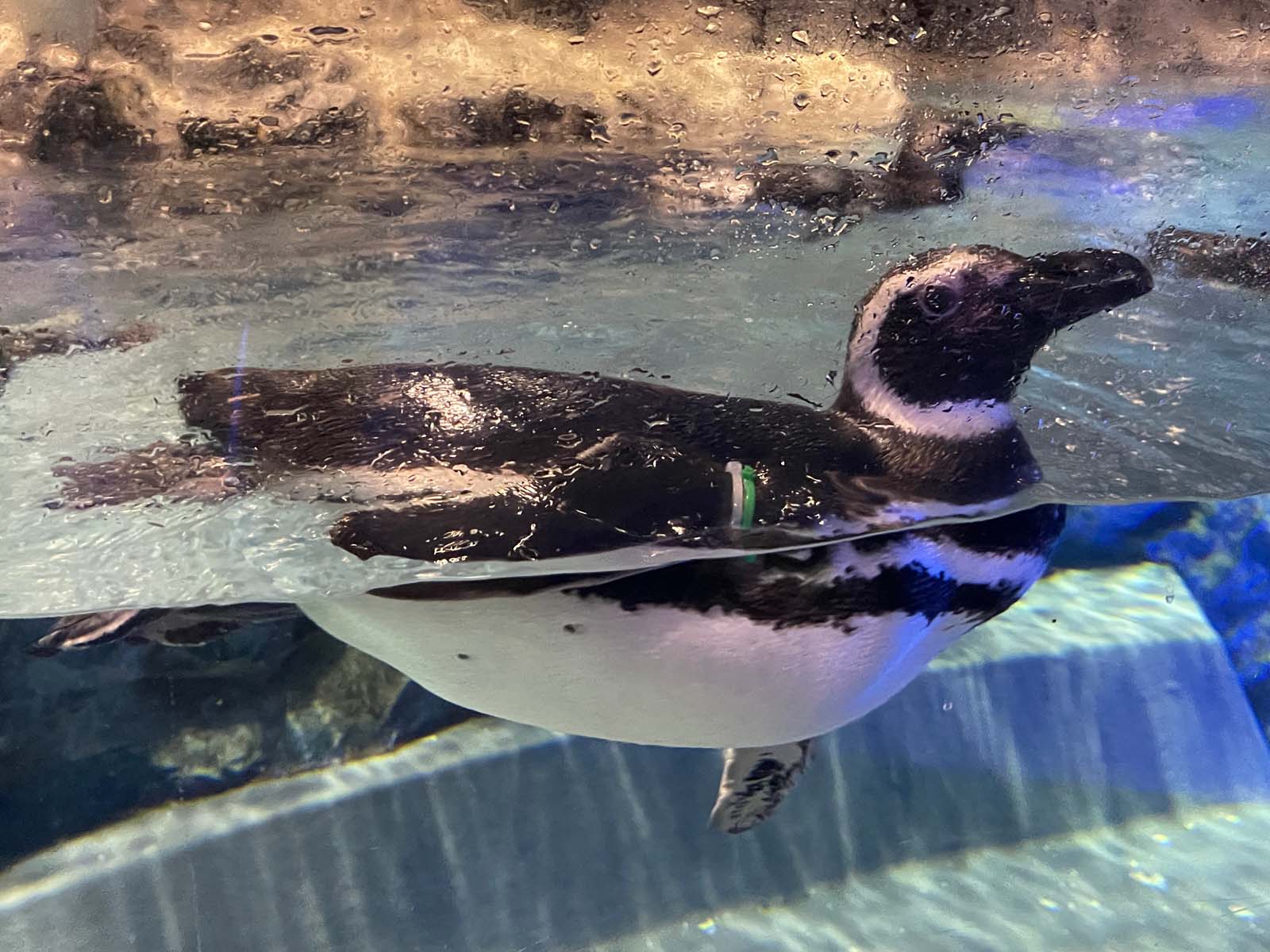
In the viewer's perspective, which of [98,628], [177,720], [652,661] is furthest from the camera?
[177,720]

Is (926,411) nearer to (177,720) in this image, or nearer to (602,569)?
(602,569)

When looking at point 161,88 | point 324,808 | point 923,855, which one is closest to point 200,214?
point 161,88

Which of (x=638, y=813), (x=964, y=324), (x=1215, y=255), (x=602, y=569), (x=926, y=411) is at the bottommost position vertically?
(x=638, y=813)

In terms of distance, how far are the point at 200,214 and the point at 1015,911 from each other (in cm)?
306

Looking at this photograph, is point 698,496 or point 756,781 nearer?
point 698,496

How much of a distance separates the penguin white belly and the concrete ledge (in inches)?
49.5

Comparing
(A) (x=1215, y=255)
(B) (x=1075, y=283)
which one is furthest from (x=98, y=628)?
(A) (x=1215, y=255)

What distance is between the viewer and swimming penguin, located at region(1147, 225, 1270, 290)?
1.47 metres

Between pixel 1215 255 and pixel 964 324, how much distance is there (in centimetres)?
52

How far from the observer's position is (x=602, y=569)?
1.45 meters

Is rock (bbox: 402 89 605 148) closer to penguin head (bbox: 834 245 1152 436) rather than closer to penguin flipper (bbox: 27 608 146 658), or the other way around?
penguin head (bbox: 834 245 1152 436)

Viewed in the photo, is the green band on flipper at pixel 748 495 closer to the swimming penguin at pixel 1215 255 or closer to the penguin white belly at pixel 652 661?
the penguin white belly at pixel 652 661

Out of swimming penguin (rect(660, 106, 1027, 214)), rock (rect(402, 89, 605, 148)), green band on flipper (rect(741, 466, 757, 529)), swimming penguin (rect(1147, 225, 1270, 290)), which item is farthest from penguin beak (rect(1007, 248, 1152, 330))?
rock (rect(402, 89, 605, 148))

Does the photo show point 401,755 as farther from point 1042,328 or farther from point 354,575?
point 1042,328
